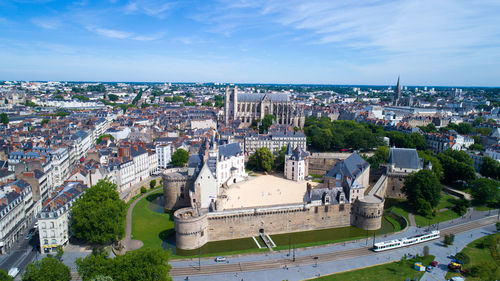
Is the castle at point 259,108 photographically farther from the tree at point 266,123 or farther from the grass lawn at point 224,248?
the grass lawn at point 224,248

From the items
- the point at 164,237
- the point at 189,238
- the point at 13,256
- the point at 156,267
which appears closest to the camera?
the point at 156,267

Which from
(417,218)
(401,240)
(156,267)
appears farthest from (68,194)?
(417,218)

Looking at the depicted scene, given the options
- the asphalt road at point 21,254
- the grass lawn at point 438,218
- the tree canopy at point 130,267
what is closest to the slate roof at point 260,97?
the grass lawn at point 438,218

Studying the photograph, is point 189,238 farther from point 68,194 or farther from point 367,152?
point 367,152

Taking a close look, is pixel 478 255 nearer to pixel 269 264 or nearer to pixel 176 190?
pixel 269 264

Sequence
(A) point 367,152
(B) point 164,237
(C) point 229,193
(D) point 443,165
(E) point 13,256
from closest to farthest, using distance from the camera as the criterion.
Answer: (E) point 13,256 < (B) point 164,237 < (C) point 229,193 < (D) point 443,165 < (A) point 367,152

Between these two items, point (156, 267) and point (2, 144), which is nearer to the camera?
point (156, 267)

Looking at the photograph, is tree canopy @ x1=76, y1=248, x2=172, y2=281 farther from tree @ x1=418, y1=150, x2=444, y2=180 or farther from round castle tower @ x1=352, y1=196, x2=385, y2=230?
tree @ x1=418, y1=150, x2=444, y2=180

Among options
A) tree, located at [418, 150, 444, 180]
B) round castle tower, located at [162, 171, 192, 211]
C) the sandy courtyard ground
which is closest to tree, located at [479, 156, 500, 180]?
tree, located at [418, 150, 444, 180]
